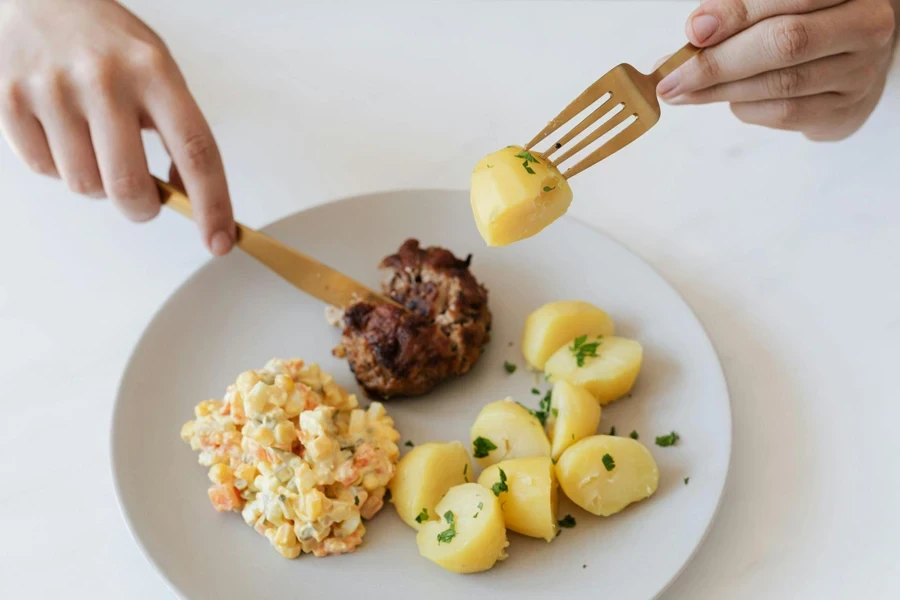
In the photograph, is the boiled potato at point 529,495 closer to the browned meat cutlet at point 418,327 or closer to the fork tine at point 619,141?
the browned meat cutlet at point 418,327

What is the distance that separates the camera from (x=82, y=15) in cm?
313

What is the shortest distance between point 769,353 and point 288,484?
1887 mm

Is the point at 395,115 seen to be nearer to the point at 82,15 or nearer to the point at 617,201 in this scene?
the point at 617,201

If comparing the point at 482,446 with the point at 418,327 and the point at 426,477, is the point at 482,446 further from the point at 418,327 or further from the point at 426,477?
the point at 418,327

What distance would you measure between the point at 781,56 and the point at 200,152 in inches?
79.4

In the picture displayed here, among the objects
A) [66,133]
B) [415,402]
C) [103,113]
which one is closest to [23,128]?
[66,133]

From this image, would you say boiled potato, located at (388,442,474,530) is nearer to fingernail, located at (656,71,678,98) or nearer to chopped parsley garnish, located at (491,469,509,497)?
chopped parsley garnish, located at (491,469,509,497)

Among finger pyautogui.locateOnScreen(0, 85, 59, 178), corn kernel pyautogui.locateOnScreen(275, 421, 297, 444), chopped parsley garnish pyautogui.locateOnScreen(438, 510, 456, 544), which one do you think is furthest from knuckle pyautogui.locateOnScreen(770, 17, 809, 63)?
finger pyautogui.locateOnScreen(0, 85, 59, 178)

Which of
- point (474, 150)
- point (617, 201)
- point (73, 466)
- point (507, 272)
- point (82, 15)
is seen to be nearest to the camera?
point (73, 466)

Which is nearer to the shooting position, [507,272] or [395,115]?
[507,272]

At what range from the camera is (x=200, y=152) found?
298cm

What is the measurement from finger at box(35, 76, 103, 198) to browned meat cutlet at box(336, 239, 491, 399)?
1097 millimetres

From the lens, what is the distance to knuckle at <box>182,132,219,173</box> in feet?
9.75

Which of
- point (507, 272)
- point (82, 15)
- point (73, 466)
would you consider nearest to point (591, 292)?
point (507, 272)
